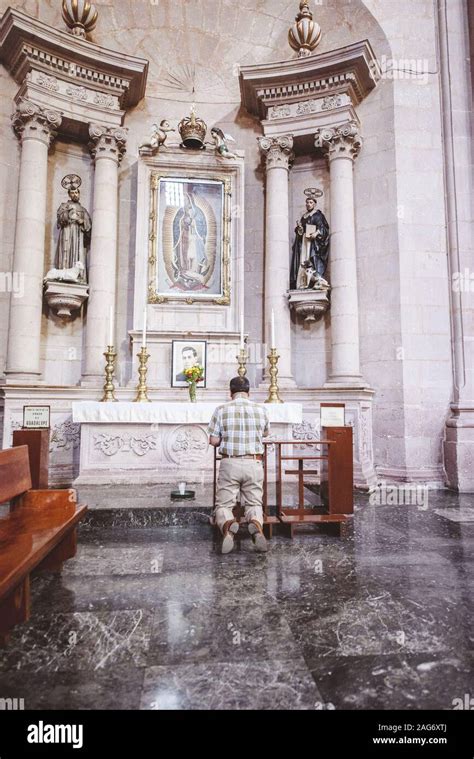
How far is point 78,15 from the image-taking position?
8.92 m

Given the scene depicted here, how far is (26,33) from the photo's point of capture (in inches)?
315

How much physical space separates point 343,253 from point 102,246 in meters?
4.62

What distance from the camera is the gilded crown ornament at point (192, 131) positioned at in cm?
897

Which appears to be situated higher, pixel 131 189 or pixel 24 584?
pixel 131 189

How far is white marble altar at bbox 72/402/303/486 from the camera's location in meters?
7.14

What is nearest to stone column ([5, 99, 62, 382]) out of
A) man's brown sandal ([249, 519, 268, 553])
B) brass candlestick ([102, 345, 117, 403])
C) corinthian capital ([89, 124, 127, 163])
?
corinthian capital ([89, 124, 127, 163])

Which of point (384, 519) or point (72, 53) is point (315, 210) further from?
point (384, 519)

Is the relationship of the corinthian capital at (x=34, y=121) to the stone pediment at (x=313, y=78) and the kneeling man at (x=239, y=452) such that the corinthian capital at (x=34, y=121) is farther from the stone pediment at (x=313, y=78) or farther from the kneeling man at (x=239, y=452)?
the kneeling man at (x=239, y=452)

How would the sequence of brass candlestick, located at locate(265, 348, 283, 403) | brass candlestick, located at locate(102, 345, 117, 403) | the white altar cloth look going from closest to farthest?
the white altar cloth, brass candlestick, located at locate(102, 345, 117, 403), brass candlestick, located at locate(265, 348, 283, 403)

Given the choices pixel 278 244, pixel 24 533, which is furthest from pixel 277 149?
pixel 24 533

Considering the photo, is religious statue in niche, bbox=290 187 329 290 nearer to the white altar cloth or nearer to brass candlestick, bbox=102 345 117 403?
the white altar cloth

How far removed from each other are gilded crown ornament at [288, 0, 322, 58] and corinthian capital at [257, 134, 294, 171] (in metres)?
1.71

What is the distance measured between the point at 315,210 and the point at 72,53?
17.5ft
